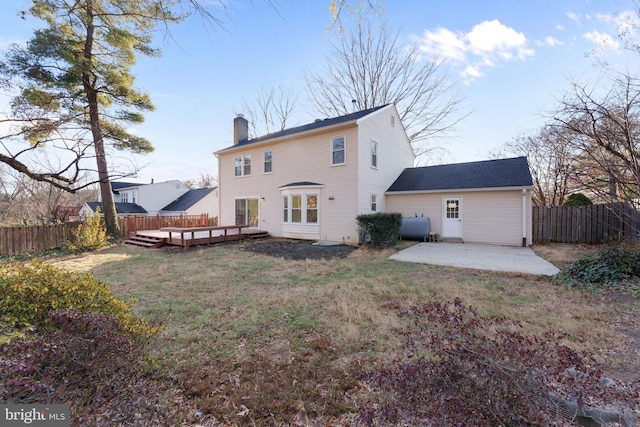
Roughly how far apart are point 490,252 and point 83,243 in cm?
1570

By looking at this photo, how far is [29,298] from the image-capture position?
2.38 meters

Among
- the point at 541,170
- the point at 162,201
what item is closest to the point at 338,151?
the point at 541,170

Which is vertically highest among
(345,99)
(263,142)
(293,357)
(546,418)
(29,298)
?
(345,99)

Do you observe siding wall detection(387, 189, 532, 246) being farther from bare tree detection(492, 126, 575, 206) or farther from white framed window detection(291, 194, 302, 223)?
bare tree detection(492, 126, 575, 206)

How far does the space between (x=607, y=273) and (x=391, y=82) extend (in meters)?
17.7

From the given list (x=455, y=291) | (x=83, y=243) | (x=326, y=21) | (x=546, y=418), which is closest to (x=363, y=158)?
(x=455, y=291)

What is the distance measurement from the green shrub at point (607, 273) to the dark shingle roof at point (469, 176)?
16.4ft

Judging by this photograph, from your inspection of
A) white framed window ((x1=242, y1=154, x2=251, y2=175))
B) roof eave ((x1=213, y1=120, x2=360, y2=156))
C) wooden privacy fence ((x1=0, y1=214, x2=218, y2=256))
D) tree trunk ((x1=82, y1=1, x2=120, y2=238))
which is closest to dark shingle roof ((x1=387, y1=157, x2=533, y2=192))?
roof eave ((x1=213, y1=120, x2=360, y2=156))

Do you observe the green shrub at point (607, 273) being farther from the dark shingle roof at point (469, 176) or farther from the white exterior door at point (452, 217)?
the white exterior door at point (452, 217)

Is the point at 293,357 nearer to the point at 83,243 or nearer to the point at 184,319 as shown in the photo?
the point at 184,319

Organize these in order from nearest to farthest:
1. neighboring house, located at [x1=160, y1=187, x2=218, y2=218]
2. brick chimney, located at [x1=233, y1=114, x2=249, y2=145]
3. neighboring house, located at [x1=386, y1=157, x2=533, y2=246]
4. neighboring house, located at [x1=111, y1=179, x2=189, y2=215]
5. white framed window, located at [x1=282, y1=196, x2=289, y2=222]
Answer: neighboring house, located at [x1=386, y1=157, x2=533, y2=246] < white framed window, located at [x1=282, y1=196, x2=289, y2=222] < brick chimney, located at [x1=233, y1=114, x2=249, y2=145] < neighboring house, located at [x1=160, y1=187, x2=218, y2=218] < neighboring house, located at [x1=111, y1=179, x2=189, y2=215]

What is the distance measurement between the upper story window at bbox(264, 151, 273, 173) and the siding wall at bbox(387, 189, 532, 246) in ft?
25.4

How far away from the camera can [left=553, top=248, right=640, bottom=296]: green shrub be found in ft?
18.3

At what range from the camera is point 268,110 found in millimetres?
23469
